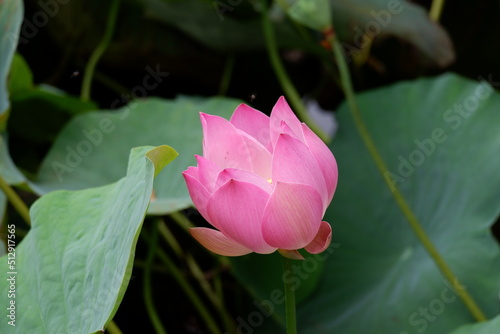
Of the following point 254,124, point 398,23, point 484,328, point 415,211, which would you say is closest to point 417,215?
point 415,211

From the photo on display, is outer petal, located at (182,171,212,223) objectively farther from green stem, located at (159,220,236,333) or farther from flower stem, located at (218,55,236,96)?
flower stem, located at (218,55,236,96)

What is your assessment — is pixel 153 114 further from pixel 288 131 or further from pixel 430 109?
pixel 288 131

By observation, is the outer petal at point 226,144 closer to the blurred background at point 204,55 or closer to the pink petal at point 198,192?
the pink petal at point 198,192

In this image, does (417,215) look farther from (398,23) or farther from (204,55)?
(204,55)

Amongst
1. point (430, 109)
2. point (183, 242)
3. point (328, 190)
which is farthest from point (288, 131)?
point (183, 242)

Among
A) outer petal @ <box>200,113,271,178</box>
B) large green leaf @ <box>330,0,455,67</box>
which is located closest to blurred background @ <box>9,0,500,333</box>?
large green leaf @ <box>330,0,455,67</box>

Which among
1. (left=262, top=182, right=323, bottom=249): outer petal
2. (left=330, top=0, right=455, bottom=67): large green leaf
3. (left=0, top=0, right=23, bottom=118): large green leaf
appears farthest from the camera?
(left=330, top=0, right=455, bottom=67): large green leaf

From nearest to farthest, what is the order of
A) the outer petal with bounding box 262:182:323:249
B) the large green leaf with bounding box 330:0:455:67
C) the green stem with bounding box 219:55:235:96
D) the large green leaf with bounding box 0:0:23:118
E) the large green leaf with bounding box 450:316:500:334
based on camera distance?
the outer petal with bounding box 262:182:323:249, the large green leaf with bounding box 450:316:500:334, the large green leaf with bounding box 0:0:23:118, the large green leaf with bounding box 330:0:455:67, the green stem with bounding box 219:55:235:96
